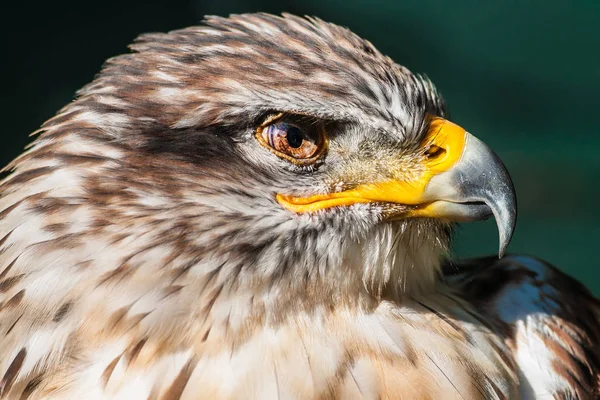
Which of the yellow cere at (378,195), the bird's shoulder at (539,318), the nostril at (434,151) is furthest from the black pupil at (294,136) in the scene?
the bird's shoulder at (539,318)

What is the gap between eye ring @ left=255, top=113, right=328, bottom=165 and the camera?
1834mm

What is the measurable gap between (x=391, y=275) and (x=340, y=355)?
0.24m

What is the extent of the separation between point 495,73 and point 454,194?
3.03m

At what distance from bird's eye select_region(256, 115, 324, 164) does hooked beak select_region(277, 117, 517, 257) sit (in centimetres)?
10

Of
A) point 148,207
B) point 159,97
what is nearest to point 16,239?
point 148,207

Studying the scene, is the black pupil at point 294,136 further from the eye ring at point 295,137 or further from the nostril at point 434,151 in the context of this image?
the nostril at point 434,151

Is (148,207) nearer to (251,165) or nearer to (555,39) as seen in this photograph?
(251,165)

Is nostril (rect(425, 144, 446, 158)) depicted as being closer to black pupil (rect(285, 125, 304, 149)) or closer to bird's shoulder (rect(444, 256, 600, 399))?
black pupil (rect(285, 125, 304, 149))

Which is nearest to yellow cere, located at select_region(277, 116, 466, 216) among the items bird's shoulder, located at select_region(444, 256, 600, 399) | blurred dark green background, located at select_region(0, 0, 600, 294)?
bird's shoulder, located at select_region(444, 256, 600, 399)

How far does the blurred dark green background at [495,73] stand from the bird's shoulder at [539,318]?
83.5 inches

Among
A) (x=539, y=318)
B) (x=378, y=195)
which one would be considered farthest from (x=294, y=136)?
(x=539, y=318)

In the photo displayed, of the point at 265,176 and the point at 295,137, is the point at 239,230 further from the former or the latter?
the point at 295,137

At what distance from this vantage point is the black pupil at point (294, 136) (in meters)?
1.84

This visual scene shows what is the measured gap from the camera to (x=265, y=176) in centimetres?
186
